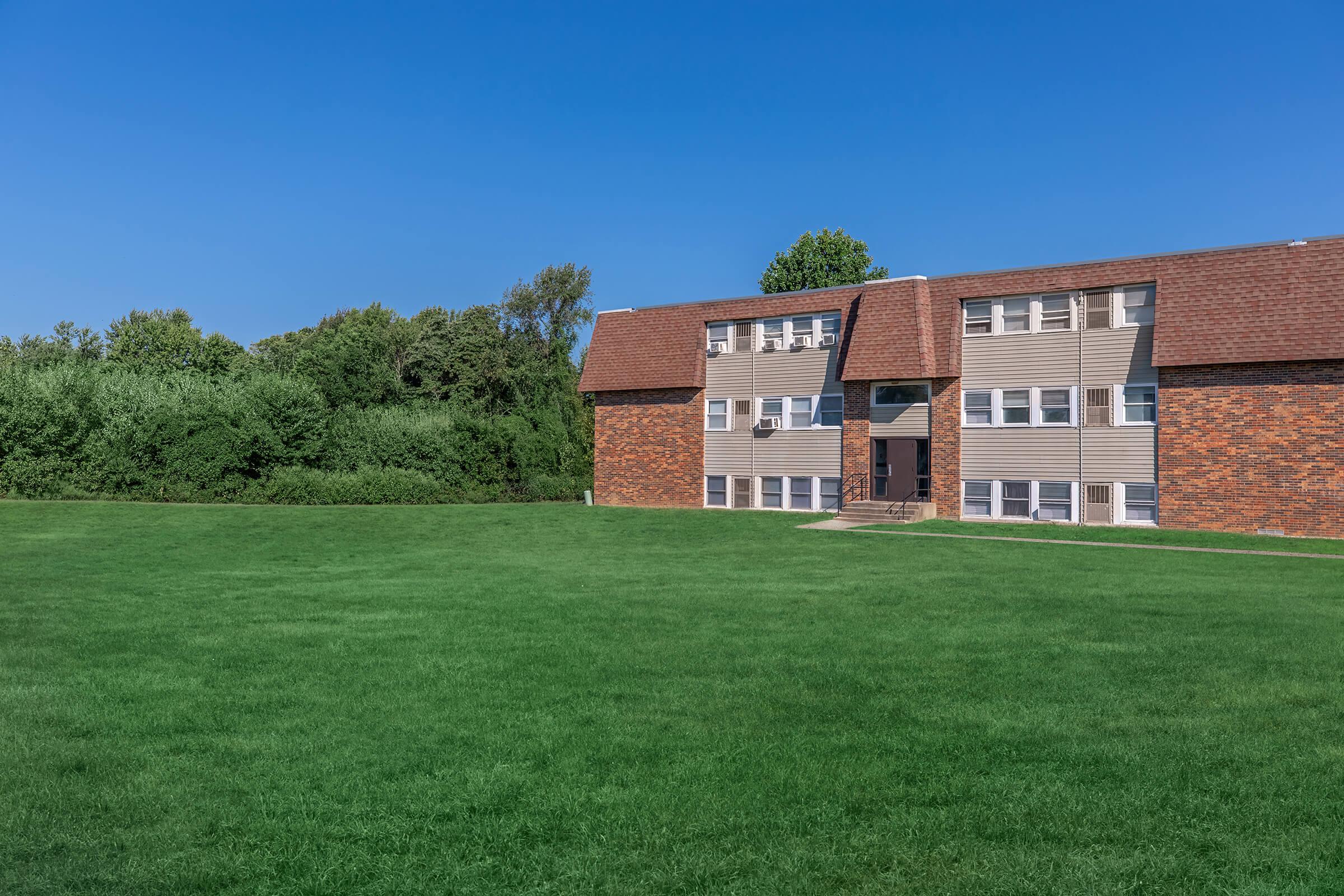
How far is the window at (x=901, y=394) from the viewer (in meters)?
34.8

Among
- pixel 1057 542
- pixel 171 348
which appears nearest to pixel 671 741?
pixel 1057 542

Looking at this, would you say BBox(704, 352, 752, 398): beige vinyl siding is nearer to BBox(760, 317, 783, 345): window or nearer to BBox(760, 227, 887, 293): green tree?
BBox(760, 317, 783, 345): window

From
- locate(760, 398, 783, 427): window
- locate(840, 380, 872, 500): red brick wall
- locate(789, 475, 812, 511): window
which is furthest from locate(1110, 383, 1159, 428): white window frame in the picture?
locate(760, 398, 783, 427): window

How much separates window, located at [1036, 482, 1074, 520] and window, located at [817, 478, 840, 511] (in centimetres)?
712

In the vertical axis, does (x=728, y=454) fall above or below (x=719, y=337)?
below

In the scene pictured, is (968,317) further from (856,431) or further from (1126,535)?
(1126,535)

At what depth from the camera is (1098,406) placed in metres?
31.8

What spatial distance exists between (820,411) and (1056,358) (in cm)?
862

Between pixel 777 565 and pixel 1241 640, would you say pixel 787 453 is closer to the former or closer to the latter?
pixel 777 565

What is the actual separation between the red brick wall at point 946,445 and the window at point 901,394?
325 mm

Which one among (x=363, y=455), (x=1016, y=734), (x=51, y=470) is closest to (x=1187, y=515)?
(x=1016, y=734)

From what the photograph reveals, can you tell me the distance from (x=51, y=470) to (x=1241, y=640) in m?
44.0

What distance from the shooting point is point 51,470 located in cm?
4134

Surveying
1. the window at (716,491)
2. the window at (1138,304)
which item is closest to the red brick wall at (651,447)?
the window at (716,491)
